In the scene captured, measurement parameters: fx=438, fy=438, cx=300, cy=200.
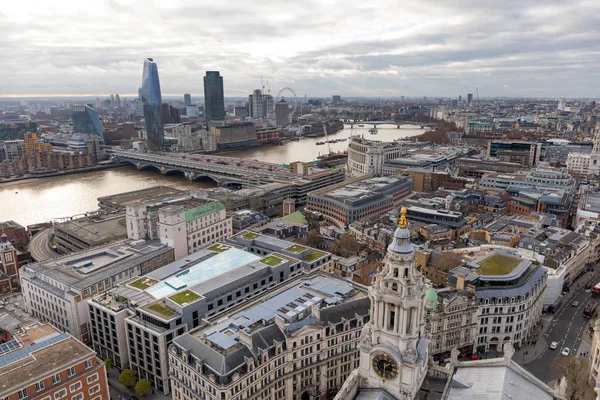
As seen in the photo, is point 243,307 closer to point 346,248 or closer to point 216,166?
point 346,248

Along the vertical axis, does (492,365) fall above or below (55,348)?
Answer: above

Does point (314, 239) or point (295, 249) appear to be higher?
point (295, 249)

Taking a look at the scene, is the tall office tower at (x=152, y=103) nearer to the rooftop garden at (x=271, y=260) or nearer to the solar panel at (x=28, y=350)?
the rooftop garden at (x=271, y=260)

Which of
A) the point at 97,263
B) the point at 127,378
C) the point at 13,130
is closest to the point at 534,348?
the point at 127,378

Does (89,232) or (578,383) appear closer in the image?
(578,383)

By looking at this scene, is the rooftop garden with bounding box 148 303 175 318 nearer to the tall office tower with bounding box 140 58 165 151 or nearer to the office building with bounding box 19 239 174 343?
the office building with bounding box 19 239 174 343

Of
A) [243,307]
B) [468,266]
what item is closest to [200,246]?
[243,307]

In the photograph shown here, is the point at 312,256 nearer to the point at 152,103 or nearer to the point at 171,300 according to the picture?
the point at 171,300
